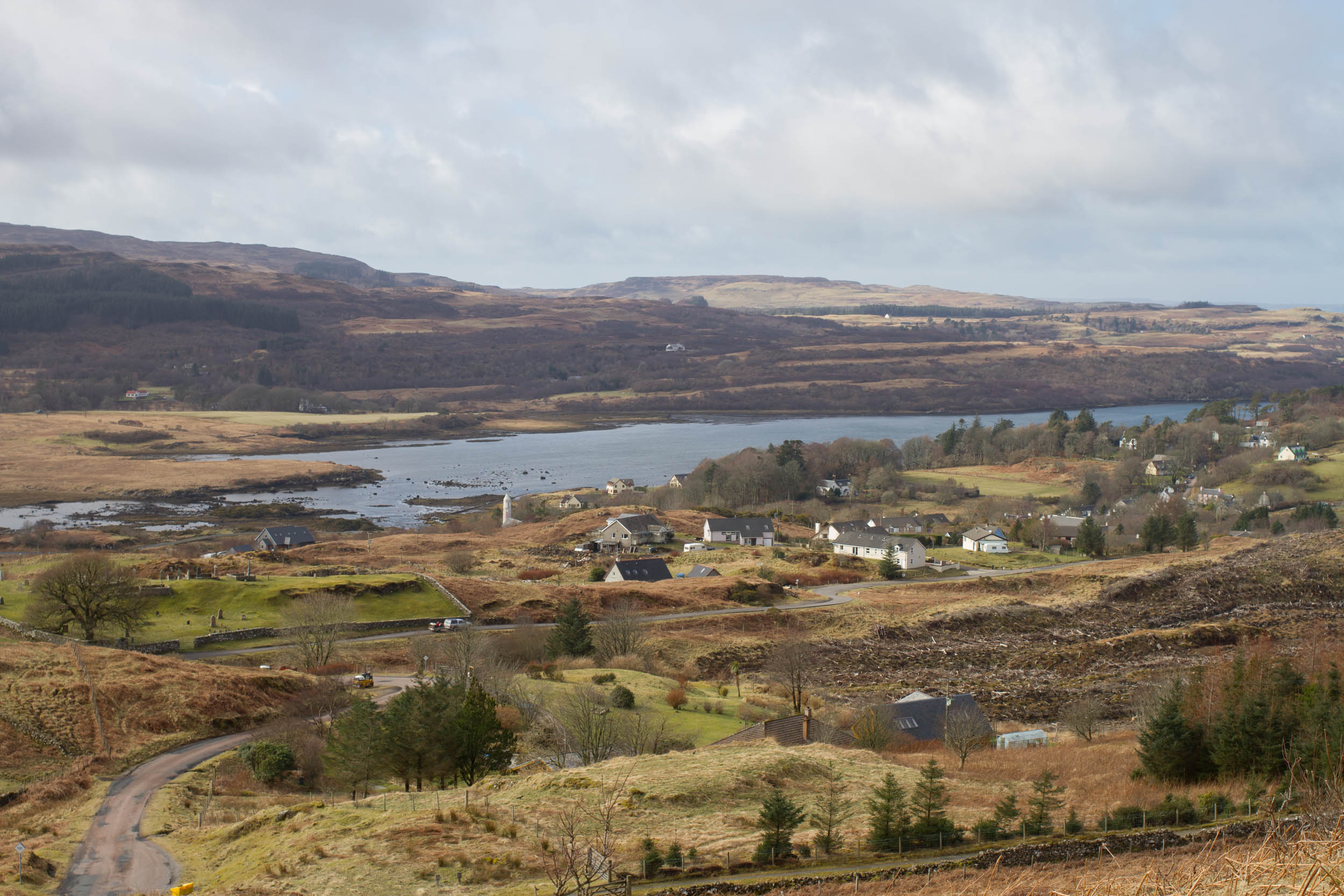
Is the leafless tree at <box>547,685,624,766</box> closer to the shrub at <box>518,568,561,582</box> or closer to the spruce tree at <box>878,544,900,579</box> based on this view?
the shrub at <box>518,568,561,582</box>

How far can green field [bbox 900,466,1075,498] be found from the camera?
9875 centimetres

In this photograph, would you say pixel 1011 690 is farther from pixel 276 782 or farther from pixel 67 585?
→ pixel 67 585

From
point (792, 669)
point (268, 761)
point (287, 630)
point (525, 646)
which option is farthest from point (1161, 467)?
point (268, 761)

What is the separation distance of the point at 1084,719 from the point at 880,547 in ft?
132

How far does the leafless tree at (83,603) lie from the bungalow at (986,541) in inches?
2240

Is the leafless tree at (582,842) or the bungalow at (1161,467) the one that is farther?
the bungalow at (1161,467)

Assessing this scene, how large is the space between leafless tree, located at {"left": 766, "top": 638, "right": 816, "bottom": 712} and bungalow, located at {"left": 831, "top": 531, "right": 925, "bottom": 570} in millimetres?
27944

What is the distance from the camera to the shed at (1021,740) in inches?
1086

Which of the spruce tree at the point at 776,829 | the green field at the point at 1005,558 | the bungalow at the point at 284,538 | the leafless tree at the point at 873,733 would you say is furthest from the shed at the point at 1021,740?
the bungalow at the point at 284,538

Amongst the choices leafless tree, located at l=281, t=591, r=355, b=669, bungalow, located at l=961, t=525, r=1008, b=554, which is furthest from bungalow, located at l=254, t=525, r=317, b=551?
bungalow, located at l=961, t=525, r=1008, b=554

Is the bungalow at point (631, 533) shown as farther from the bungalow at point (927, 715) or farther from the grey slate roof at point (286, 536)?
the bungalow at point (927, 715)

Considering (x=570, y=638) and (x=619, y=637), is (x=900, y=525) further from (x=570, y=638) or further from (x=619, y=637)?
(x=570, y=638)

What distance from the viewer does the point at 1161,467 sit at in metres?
109

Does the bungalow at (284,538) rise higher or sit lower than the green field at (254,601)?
lower
